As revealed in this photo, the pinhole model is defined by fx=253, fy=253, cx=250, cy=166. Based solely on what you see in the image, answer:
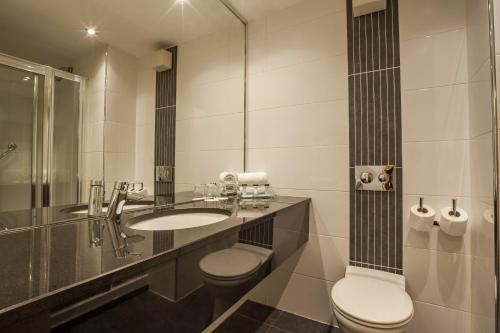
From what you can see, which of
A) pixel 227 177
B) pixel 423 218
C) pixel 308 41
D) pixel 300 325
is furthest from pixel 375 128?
pixel 300 325

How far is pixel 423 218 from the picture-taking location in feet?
4.23

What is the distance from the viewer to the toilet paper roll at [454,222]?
1218 mm

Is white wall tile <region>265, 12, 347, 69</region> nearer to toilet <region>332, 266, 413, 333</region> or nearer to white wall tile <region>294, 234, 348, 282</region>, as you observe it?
white wall tile <region>294, 234, 348, 282</region>

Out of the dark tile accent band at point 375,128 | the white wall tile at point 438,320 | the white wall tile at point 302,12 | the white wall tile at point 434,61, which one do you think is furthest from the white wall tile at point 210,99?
the white wall tile at point 438,320

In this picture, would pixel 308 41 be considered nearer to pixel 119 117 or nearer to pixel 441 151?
pixel 441 151

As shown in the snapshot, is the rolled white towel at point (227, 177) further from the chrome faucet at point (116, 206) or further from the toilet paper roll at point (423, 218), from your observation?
the toilet paper roll at point (423, 218)

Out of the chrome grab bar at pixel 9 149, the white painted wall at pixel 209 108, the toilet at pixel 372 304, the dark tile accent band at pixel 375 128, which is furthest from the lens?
the white painted wall at pixel 209 108

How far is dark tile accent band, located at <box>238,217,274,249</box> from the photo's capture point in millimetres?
946

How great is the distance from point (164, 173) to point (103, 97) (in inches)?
19.0

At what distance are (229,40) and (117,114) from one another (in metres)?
1.21

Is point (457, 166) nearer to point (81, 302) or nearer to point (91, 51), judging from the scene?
point (81, 302)

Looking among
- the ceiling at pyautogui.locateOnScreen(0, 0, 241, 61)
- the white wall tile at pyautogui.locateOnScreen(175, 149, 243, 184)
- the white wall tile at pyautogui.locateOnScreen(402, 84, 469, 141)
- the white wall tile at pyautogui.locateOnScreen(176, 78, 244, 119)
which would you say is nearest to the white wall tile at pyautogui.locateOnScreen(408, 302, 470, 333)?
the white wall tile at pyautogui.locateOnScreen(402, 84, 469, 141)

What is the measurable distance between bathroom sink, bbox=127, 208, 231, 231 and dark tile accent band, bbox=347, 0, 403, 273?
858mm

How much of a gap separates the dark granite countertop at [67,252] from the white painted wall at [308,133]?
87 centimetres
